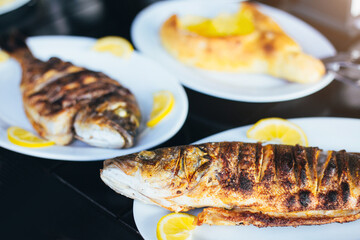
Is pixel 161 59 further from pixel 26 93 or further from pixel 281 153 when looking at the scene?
pixel 281 153

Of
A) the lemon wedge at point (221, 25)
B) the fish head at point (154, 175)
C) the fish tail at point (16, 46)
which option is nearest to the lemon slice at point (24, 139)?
the fish head at point (154, 175)

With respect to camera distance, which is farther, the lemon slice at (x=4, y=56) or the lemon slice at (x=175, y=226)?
the lemon slice at (x=4, y=56)

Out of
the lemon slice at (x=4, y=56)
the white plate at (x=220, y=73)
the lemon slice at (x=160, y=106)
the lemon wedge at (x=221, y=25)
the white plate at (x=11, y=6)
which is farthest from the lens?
the white plate at (x=11, y=6)

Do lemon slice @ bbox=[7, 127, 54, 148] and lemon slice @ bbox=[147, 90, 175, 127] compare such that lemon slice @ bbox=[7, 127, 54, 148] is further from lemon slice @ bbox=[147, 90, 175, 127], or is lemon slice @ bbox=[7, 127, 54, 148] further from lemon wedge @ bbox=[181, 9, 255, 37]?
lemon wedge @ bbox=[181, 9, 255, 37]

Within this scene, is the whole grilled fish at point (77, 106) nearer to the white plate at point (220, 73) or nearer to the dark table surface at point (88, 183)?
the dark table surface at point (88, 183)

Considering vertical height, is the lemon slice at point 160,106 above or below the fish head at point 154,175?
above

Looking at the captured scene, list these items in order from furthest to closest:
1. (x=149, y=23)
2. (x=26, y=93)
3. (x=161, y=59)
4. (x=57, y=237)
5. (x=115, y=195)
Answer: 1. (x=149, y=23)
2. (x=161, y=59)
3. (x=26, y=93)
4. (x=115, y=195)
5. (x=57, y=237)

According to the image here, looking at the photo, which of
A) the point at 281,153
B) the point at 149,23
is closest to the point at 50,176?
the point at 281,153
